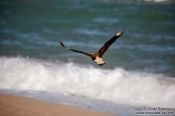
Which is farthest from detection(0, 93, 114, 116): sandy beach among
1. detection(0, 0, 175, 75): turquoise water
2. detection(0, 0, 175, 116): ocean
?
detection(0, 0, 175, 75): turquoise water

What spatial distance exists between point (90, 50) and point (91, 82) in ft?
5.08

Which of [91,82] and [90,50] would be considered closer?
[91,82]

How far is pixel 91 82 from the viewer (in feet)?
15.4

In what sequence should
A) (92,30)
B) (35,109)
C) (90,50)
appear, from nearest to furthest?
1. (35,109)
2. (90,50)
3. (92,30)

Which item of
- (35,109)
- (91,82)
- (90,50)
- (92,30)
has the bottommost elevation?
(35,109)

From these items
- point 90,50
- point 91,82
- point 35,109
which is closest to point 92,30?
point 90,50

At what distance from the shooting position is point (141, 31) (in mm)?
6945

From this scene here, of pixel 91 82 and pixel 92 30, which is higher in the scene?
pixel 92 30

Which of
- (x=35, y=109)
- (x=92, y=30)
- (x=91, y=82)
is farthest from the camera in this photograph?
(x=92, y=30)

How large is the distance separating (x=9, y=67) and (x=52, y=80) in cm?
67

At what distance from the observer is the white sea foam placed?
4246mm

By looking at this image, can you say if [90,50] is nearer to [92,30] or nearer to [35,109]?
[92,30]

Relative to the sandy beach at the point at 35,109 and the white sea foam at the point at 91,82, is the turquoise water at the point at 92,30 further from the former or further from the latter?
the sandy beach at the point at 35,109

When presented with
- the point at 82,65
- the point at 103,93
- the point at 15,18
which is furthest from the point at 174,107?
the point at 15,18
